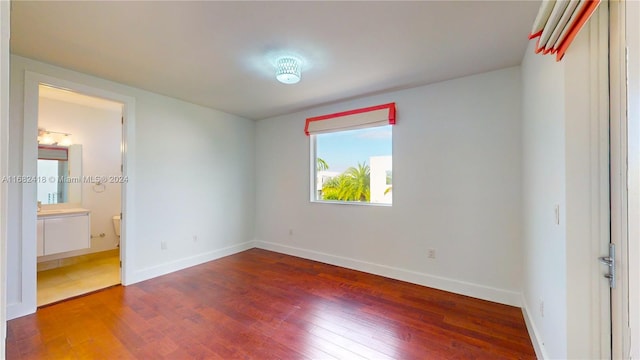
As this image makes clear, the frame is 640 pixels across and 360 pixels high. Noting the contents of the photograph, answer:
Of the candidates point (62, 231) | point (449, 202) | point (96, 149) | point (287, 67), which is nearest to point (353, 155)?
point (449, 202)

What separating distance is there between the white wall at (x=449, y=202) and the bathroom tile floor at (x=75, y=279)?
2.86 m

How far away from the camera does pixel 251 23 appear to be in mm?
1919

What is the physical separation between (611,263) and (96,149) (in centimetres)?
614

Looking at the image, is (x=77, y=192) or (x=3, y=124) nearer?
(x=3, y=124)

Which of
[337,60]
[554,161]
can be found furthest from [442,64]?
[554,161]

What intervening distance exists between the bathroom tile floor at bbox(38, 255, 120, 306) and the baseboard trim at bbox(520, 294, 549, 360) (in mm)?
4274

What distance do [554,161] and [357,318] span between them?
6.40 ft

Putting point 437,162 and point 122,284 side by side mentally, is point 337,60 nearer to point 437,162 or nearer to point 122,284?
point 437,162

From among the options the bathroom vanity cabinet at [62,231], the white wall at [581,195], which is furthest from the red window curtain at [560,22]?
the bathroom vanity cabinet at [62,231]

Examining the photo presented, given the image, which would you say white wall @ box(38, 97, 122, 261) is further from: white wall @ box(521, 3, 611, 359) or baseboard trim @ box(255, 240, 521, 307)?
white wall @ box(521, 3, 611, 359)

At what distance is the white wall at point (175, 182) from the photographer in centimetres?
245

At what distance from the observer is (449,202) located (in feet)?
9.86

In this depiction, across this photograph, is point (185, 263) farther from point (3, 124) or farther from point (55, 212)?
point (3, 124)

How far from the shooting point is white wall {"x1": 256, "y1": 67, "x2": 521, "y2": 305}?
2.68 meters
